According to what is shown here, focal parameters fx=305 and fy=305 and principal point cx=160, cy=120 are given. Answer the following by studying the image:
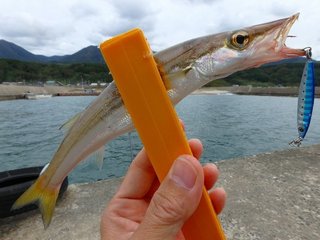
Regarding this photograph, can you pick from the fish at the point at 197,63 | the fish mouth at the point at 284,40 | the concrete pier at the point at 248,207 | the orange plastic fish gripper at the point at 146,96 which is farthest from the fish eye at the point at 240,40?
the concrete pier at the point at 248,207

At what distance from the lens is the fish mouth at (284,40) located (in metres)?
1.88

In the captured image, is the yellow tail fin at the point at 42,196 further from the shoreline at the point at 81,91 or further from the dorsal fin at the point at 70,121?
the shoreline at the point at 81,91

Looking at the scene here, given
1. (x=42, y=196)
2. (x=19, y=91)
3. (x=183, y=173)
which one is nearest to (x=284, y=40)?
(x=183, y=173)

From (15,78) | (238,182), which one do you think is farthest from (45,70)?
(238,182)

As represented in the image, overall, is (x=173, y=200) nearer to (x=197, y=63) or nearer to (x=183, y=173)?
(x=183, y=173)

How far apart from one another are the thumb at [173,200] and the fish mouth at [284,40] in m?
0.87

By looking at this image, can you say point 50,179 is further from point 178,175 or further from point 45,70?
point 45,70

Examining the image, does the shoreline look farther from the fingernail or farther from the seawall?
the fingernail

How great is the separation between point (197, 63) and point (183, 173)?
756 mm

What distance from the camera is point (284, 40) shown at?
6.40 ft

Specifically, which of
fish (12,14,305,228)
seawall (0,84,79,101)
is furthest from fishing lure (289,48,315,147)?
seawall (0,84,79,101)

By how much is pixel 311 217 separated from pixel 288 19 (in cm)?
397

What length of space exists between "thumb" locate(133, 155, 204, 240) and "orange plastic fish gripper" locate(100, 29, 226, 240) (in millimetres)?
112

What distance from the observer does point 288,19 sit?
196cm
